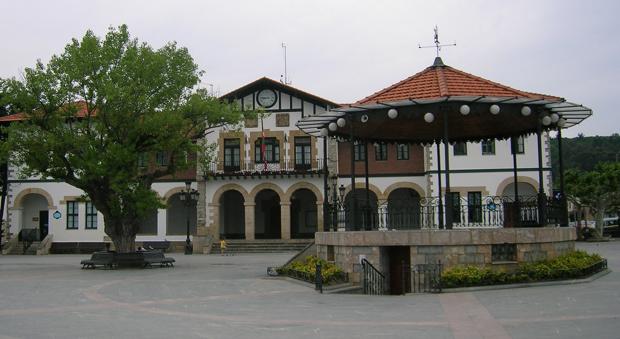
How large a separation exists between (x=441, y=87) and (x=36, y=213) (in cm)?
3548

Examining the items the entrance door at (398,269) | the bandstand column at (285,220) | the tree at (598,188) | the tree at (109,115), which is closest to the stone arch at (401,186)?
the bandstand column at (285,220)

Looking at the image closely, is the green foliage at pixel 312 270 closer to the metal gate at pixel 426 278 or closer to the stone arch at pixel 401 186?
the metal gate at pixel 426 278

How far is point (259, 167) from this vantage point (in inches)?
1683

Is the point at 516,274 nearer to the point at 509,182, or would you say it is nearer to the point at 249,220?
the point at 509,182

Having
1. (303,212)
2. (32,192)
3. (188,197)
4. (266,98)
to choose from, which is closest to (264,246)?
(303,212)

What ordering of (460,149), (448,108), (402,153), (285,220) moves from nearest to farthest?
1. (448,108)
2. (460,149)
3. (285,220)
4. (402,153)

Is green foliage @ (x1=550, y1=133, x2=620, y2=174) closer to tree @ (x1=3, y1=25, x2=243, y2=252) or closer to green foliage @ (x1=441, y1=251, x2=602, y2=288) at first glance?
tree @ (x1=3, y1=25, x2=243, y2=252)

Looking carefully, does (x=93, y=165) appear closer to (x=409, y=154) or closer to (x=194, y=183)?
(x=194, y=183)

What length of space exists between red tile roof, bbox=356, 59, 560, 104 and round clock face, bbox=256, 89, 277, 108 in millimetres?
23041

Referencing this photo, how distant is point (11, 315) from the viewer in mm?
12930

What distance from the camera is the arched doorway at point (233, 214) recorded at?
45497 mm

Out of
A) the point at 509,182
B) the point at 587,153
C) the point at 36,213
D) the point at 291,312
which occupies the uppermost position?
the point at 587,153

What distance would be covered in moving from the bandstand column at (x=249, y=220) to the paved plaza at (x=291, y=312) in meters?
23.1

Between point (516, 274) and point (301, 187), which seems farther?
point (301, 187)
